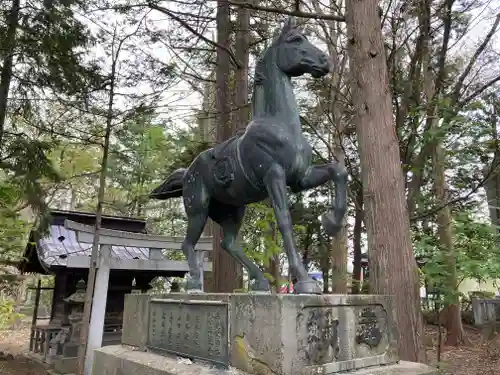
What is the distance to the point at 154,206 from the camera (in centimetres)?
1878

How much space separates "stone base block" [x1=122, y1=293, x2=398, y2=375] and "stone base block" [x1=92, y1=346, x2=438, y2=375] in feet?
0.21

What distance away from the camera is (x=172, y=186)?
13.4ft

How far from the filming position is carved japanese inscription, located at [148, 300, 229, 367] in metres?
2.91

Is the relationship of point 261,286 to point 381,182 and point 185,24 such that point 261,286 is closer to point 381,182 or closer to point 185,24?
point 381,182

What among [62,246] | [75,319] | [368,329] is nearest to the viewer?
[368,329]

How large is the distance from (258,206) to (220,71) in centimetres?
355

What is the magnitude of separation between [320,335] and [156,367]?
4.49 ft

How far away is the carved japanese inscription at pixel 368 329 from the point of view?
2.81m

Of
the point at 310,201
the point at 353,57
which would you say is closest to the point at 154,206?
the point at 310,201

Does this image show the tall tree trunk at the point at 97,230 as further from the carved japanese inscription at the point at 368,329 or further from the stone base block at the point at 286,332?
the carved japanese inscription at the point at 368,329

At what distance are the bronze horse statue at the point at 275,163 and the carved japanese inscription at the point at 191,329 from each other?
285 millimetres

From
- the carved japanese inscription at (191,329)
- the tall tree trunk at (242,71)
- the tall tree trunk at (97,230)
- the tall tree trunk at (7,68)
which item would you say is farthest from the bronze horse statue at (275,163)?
the tall tree trunk at (7,68)

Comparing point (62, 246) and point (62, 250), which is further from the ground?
point (62, 246)

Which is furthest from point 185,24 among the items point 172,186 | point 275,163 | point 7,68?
point 275,163
